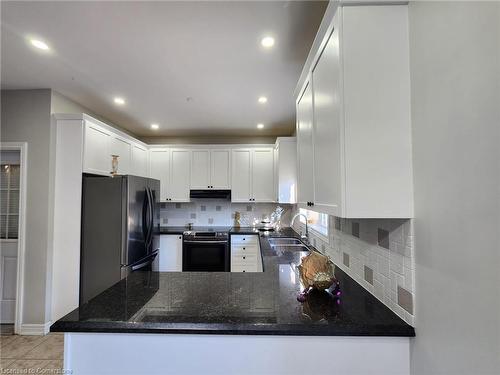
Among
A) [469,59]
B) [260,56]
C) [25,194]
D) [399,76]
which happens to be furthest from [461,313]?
[25,194]

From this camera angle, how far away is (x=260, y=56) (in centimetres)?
198

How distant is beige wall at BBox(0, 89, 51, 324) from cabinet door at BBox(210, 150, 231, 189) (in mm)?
2228

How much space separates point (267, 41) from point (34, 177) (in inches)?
111

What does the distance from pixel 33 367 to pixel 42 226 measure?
4.33 feet

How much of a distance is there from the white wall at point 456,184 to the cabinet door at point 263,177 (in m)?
3.25

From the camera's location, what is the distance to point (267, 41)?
1.79 meters

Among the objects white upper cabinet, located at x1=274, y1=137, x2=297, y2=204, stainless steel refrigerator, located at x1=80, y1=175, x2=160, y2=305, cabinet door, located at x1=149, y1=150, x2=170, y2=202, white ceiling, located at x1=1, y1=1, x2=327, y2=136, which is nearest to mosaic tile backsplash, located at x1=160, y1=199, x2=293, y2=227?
cabinet door, located at x1=149, y1=150, x2=170, y2=202

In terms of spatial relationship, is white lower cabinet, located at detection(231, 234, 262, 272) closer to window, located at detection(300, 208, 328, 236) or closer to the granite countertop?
window, located at detection(300, 208, 328, 236)

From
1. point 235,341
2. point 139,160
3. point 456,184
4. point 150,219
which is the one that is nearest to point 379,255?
point 456,184

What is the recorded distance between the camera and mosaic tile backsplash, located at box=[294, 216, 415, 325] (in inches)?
38.8

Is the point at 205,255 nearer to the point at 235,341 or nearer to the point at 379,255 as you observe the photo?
the point at 235,341

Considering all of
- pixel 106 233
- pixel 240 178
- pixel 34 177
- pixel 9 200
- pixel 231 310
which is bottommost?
pixel 231 310

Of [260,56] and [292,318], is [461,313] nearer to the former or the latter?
[292,318]

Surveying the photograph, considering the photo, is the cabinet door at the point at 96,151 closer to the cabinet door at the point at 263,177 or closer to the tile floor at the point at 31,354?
the tile floor at the point at 31,354
